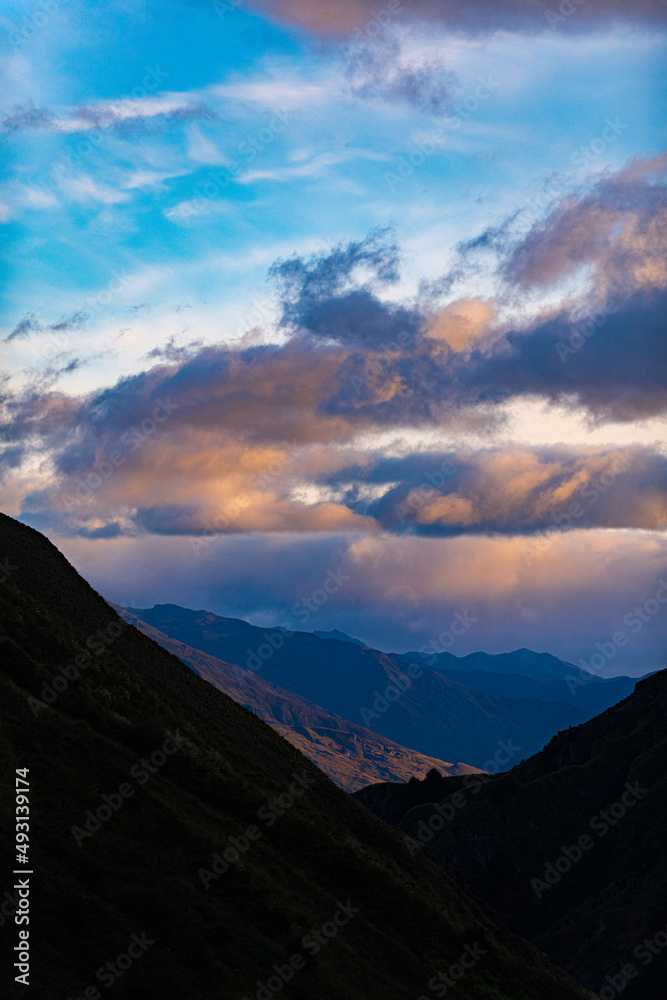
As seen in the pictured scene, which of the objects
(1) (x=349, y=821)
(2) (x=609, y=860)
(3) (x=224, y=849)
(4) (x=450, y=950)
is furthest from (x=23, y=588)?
(2) (x=609, y=860)

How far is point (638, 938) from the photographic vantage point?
367 ft

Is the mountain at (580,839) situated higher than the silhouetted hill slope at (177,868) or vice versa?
the mountain at (580,839)

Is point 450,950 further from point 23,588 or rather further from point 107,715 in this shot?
point 23,588

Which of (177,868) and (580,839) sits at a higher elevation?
(580,839)

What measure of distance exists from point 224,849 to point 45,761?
11087mm

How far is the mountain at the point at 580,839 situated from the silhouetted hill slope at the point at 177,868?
201 ft

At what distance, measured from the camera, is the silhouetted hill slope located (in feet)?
96.2

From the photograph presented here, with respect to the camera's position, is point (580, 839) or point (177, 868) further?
point (580, 839)

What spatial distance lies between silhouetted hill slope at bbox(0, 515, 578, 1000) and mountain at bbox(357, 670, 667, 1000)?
61.2 metres

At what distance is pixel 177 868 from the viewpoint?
3750 centimetres

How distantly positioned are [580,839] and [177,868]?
461 ft

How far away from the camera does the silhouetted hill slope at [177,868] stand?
29312mm

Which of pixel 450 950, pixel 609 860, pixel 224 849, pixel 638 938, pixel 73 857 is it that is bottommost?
pixel 73 857

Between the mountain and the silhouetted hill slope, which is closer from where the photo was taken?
the silhouetted hill slope
